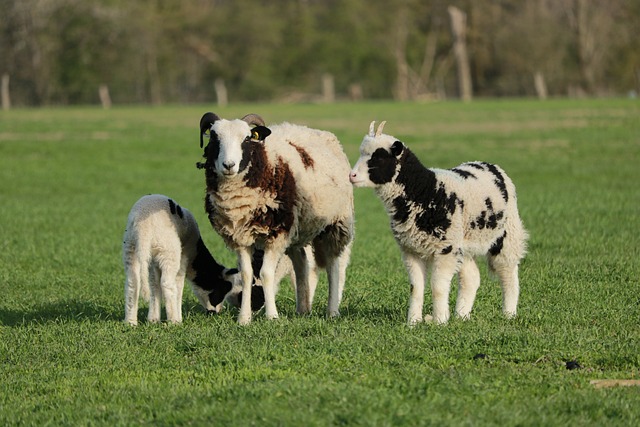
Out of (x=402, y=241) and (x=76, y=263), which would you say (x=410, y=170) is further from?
(x=76, y=263)

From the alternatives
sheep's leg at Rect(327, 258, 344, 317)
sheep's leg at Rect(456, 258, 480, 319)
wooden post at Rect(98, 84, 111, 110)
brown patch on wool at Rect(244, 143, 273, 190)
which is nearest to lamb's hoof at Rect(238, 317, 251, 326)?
sheep's leg at Rect(327, 258, 344, 317)

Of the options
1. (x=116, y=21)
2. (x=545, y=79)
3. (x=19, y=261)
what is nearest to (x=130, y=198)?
(x=19, y=261)

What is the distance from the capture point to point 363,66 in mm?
89375

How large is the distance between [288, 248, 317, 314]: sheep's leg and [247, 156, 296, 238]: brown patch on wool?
80 cm

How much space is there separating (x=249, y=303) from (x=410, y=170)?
6.85 ft

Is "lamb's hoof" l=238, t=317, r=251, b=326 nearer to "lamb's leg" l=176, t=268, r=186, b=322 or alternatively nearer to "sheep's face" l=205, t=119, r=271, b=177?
"lamb's leg" l=176, t=268, r=186, b=322

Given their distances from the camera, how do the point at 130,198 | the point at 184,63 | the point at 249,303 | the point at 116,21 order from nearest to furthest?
the point at 249,303, the point at 130,198, the point at 116,21, the point at 184,63

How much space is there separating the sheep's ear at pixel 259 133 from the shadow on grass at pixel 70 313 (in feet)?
6.57

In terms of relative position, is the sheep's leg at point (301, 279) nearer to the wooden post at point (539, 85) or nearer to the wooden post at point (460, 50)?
the wooden post at point (460, 50)

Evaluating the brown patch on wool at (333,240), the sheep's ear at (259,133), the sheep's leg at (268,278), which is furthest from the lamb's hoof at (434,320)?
the sheep's ear at (259,133)

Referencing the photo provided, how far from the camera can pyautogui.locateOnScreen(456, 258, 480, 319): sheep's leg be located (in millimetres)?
10617

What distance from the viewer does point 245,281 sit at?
36.4ft

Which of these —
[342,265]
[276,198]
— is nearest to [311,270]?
[342,265]

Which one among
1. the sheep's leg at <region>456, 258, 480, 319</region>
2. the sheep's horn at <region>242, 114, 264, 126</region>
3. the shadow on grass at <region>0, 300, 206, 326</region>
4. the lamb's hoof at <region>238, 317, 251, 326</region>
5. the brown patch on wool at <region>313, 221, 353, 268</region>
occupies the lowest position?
the shadow on grass at <region>0, 300, 206, 326</region>
